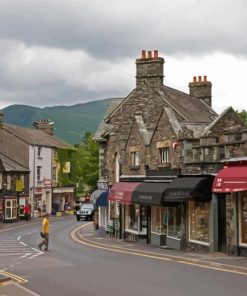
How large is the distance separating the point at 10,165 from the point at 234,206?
47560 millimetres

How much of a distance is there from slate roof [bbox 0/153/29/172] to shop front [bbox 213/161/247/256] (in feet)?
145

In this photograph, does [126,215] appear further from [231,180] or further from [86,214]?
[86,214]

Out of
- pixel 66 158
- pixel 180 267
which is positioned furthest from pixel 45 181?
pixel 180 267

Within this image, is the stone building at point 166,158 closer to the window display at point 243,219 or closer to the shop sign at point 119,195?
the shop sign at point 119,195

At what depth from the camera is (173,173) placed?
91.5 feet

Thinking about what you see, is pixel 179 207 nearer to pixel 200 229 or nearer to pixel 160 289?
pixel 200 229

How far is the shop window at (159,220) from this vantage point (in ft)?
98.0

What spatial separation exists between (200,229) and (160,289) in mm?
10569

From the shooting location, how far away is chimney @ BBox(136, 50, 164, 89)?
36.9 metres

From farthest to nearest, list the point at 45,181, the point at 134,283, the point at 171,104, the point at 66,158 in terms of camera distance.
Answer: the point at 66,158, the point at 45,181, the point at 171,104, the point at 134,283

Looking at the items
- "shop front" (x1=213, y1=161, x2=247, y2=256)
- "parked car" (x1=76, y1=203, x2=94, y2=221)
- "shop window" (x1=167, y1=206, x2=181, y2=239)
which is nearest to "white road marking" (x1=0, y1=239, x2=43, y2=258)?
"shop window" (x1=167, y1=206, x2=181, y2=239)

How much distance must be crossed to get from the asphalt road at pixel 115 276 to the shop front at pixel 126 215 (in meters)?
7.22

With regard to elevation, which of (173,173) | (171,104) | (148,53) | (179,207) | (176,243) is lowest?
(176,243)

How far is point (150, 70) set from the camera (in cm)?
3703
